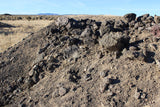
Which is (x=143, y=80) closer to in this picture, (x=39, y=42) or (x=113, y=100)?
(x=113, y=100)

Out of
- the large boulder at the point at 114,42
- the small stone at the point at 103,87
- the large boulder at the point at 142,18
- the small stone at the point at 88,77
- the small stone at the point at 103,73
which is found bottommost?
the small stone at the point at 103,87

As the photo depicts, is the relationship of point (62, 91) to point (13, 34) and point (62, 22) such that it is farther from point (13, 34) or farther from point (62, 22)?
point (13, 34)

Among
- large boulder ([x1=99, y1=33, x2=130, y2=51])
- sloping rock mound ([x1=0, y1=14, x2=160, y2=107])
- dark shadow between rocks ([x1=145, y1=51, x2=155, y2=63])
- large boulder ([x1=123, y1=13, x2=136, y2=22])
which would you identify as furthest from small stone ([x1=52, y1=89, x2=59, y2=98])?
large boulder ([x1=123, y1=13, x2=136, y2=22])

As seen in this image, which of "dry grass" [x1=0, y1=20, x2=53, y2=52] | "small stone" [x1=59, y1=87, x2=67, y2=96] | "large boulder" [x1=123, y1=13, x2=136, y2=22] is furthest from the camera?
"dry grass" [x1=0, y1=20, x2=53, y2=52]

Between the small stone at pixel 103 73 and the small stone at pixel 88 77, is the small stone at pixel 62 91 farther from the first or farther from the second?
the small stone at pixel 103 73

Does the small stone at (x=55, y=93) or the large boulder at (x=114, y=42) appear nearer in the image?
the small stone at (x=55, y=93)

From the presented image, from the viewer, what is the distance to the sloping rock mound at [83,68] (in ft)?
12.4

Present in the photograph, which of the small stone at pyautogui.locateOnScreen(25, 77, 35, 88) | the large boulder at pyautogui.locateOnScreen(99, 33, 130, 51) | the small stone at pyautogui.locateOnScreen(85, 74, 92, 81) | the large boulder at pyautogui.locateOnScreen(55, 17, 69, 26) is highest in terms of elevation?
the large boulder at pyautogui.locateOnScreen(55, 17, 69, 26)

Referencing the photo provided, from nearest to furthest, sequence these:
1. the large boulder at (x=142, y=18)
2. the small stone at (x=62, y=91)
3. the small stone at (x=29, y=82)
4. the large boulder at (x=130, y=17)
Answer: the small stone at (x=62, y=91) < the small stone at (x=29, y=82) < the large boulder at (x=142, y=18) < the large boulder at (x=130, y=17)

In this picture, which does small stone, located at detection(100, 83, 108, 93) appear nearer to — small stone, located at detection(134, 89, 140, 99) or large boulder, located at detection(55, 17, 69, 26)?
small stone, located at detection(134, 89, 140, 99)

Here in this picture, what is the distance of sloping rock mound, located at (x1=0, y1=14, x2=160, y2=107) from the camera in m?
3.77

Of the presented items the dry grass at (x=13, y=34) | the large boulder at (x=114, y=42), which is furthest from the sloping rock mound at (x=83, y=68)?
the dry grass at (x=13, y=34)

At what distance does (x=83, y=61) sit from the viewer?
15.9ft

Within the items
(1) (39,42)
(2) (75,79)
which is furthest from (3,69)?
(2) (75,79)
